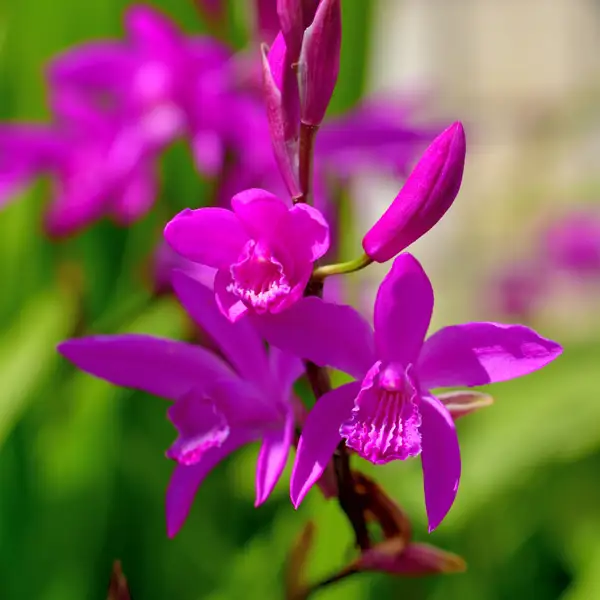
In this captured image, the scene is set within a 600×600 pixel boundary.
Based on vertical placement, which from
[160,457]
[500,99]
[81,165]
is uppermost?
[81,165]

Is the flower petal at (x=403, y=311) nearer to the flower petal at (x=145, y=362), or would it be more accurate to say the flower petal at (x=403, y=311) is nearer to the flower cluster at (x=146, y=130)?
the flower petal at (x=145, y=362)

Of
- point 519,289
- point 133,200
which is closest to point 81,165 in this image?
point 133,200

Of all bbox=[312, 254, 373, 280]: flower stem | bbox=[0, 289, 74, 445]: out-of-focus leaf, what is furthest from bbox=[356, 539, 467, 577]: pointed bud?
bbox=[0, 289, 74, 445]: out-of-focus leaf

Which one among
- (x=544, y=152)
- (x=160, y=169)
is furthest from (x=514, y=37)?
(x=160, y=169)

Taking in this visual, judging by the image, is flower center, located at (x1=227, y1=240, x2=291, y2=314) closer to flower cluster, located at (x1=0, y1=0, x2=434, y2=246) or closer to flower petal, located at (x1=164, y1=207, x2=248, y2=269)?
flower petal, located at (x1=164, y1=207, x2=248, y2=269)

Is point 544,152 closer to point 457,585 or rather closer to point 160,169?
point 160,169

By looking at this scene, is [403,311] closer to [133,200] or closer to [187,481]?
[187,481]
